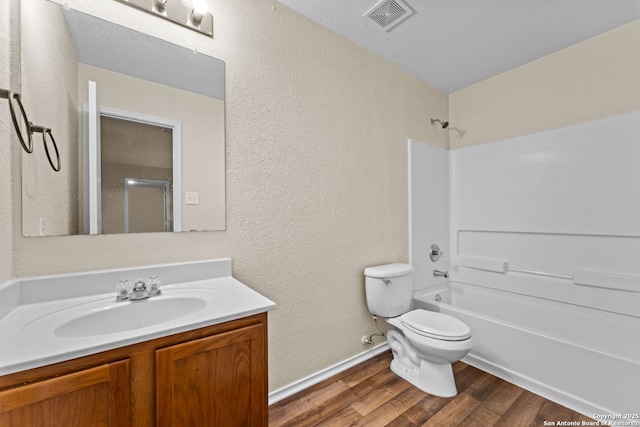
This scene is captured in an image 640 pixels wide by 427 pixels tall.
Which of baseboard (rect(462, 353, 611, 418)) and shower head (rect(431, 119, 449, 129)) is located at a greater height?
shower head (rect(431, 119, 449, 129))

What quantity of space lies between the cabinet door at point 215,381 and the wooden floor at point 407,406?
25.3 inches

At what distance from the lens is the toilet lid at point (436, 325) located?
1.60 meters

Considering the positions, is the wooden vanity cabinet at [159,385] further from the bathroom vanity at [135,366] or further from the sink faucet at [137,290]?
the sink faucet at [137,290]

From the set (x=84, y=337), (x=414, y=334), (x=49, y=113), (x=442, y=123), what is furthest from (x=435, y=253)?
(x=49, y=113)

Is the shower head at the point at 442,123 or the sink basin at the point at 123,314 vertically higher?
the shower head at the point at 442,123

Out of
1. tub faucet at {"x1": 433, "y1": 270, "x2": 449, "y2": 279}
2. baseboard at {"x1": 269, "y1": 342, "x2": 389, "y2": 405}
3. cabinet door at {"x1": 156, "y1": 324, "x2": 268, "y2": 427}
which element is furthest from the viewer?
tub faucet at {"x1": 433, "y1": 270, "x2": 449, "y2": 279}

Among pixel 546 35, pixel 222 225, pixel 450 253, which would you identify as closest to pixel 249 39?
pixel 222 225

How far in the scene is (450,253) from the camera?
271cm

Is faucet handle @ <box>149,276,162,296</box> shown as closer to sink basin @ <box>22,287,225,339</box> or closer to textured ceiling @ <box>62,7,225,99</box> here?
sink basin @ <box>22,287,225,339</box>

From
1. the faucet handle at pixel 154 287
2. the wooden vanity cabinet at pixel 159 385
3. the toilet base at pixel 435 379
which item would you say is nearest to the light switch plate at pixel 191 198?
the faucet handle at pixel 154 287

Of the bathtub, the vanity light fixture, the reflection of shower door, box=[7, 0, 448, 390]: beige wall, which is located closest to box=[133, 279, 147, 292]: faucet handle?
box=[7, 0, 448, 390]: beige wall

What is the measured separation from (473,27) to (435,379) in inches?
92.0

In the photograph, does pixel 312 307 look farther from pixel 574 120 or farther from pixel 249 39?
pixel 574 120

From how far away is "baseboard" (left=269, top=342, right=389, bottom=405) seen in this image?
1598 mm
